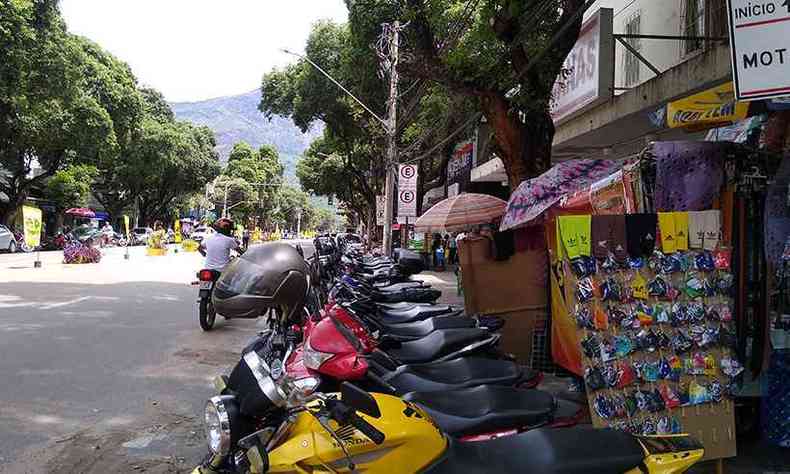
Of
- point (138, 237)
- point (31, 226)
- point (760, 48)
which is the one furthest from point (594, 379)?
point (138, 237)

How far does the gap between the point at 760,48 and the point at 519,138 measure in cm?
519

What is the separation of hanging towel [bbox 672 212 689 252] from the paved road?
10.7 feet

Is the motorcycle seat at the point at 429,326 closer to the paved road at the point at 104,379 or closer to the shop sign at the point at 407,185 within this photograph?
the paved road at the point at 104,379

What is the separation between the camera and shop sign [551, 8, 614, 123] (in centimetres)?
961

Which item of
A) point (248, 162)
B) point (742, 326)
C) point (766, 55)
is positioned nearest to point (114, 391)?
point (742, 326)

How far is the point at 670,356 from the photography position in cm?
361

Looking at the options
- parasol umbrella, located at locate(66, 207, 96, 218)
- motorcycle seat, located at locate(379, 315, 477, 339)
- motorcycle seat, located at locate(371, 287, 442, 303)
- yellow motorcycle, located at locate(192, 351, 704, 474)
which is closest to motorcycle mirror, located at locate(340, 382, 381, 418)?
yellow motorcycle, located at locate(192, 351, 704, 474)

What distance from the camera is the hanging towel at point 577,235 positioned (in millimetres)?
3773

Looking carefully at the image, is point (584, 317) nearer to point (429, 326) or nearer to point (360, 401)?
point (429, 326)

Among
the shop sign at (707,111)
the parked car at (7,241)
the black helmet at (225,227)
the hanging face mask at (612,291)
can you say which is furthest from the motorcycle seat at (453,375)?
the parked car at (7,241)

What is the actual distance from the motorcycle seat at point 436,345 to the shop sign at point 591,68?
631 centimetres

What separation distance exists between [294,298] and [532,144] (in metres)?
5.53

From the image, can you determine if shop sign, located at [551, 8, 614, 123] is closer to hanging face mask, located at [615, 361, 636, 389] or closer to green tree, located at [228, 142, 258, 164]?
hanging face mask, located at [615, 361, 636, 389]

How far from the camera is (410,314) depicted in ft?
19.6
